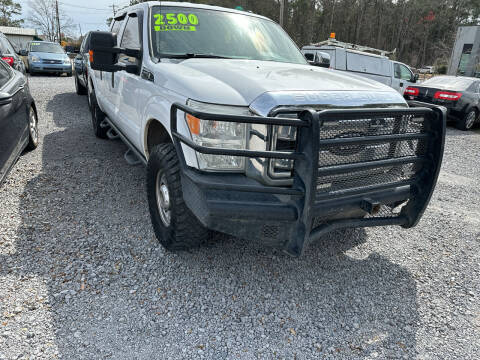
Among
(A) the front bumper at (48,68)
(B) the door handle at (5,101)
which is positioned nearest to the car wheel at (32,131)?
(B) the door handle at (5,101)

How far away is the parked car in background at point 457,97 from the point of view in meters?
10.2

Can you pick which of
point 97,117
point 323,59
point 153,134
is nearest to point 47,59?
point 97,117

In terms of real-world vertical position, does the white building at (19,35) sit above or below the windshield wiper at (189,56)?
below

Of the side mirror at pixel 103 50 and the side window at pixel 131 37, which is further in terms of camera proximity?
the side window at pixel 131 37

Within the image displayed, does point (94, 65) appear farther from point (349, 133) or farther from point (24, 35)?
point (24, 35)

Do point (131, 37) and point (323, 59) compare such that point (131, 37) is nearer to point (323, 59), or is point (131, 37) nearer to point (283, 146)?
point (323, 59)

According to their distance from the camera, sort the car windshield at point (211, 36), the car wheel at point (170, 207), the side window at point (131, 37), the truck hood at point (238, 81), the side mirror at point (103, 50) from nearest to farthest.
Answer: the truck hood at point (238, 81) < the car wheel at point (170, 207) < the side mirror at point (103, 50) < the car windshield at point (211, 36) < the side window at point (131, 37)

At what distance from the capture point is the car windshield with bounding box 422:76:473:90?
10.5 meters

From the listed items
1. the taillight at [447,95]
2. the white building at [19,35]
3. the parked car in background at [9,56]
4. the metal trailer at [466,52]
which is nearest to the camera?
the parked car in background at [9,56]

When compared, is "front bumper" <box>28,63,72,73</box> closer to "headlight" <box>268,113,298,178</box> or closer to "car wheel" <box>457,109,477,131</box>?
"car wheel" <box>457,109,477,131</box>

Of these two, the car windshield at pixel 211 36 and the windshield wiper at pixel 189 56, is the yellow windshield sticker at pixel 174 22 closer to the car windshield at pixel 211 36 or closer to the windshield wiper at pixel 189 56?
the car windshield at pixel 211 36

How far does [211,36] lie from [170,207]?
189 cm

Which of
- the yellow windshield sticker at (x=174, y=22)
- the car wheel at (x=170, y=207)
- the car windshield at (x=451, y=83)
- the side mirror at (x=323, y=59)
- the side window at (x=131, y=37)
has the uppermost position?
the yellow windshield sticker at (x=174, y=22)

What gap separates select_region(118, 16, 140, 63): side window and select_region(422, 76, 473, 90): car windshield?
377 inches
